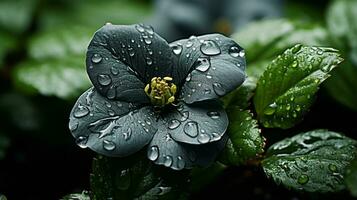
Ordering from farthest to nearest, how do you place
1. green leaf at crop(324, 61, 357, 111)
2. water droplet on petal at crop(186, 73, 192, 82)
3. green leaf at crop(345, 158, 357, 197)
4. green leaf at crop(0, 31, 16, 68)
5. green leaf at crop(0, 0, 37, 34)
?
green leaf at crop(0, 0, 37, 34)
green leaf at crop(0, 31, 16, 68)
green leaf at crop(324, 61, 357, 111)
water droplet on petal at crop(186, 73, 192, 82)
green leaf at crop(345, 158, 357, 197)

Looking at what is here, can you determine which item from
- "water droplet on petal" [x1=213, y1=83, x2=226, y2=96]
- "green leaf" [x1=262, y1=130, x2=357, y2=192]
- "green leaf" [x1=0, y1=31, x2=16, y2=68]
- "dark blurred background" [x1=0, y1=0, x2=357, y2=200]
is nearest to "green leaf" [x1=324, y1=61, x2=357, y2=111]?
"dark blurred background" [x1=0, y1=0, x2=357, y2=200]

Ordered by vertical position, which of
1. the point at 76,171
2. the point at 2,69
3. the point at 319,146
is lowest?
→ the point at 76,171

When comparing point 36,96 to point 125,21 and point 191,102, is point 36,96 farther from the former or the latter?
point 191,102

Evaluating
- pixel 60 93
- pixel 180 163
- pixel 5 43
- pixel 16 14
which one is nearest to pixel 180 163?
pixel 180 163

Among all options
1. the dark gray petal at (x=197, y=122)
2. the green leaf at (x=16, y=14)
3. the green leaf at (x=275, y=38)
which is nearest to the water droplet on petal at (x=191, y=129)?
the dark gray petal at (x=197, y=122)

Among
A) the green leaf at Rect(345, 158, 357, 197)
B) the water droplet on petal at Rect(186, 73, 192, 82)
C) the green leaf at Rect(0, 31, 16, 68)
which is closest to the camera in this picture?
the green leaf at Rect(345, 158, 357, 197)

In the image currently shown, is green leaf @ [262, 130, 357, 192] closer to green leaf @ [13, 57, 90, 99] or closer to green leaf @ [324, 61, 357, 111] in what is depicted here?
green leaf @ [324, 61, 357, 111]

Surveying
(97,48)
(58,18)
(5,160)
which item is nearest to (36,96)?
(5,160)
